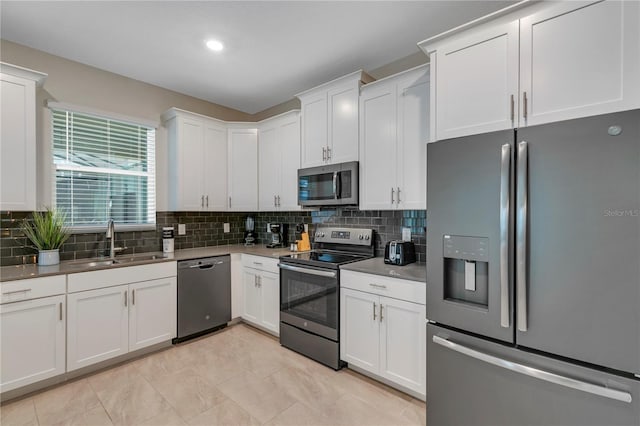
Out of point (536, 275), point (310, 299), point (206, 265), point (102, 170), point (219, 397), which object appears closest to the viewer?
point (536, 275)

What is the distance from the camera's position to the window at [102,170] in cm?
285

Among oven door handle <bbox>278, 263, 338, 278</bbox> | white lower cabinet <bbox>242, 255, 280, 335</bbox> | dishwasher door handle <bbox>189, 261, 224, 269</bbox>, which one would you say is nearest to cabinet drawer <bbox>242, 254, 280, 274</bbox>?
white lower cabinet <bbox>242, 255, 280, 335</bbox>

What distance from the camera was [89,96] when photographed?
9.70 feet

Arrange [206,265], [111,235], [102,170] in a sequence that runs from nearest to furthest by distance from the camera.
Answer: [111,235] < [102,170] < [206,265]

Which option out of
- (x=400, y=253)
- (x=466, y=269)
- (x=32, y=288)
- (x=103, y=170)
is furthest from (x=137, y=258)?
(x=466, y=269)

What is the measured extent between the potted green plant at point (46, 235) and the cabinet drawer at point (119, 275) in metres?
0.43

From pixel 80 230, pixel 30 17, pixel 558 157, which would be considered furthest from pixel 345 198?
pixel 30 17

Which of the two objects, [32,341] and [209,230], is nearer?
[32,341]

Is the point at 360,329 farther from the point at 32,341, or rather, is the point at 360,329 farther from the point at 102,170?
the point at 102,170

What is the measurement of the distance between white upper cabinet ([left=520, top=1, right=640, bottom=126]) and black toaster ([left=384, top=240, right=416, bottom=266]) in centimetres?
125

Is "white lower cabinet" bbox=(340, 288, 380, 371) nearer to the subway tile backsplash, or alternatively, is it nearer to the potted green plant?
the subway tile backsplash

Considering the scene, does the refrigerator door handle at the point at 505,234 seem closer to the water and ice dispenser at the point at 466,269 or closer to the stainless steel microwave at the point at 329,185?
the water and ice dispenser at the point at 466,269

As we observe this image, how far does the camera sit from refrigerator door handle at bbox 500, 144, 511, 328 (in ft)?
4.82

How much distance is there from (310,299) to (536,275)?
1.78m
